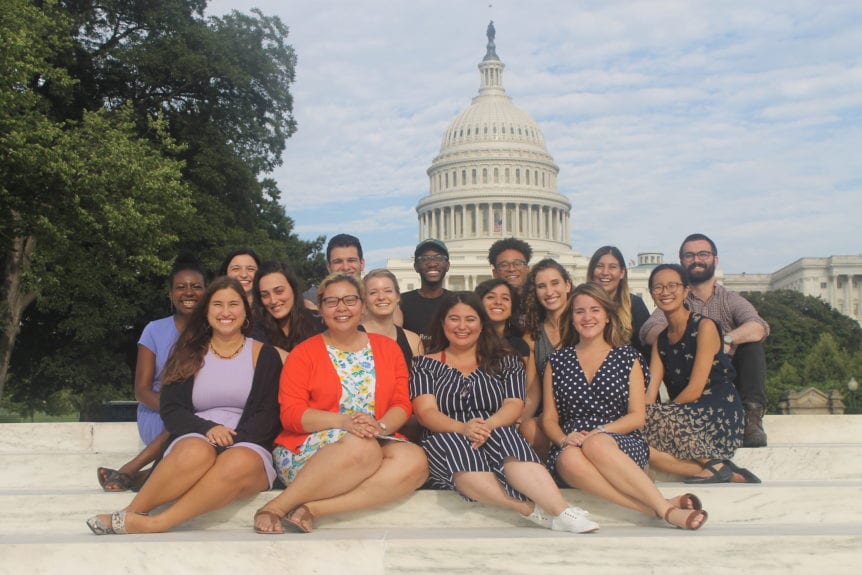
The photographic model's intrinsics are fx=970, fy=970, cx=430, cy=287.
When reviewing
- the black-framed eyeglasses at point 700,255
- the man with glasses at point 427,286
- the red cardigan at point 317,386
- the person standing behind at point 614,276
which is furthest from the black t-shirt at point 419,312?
the red cardigan at point 317,386

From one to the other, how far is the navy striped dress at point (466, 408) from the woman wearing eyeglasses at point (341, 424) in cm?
12

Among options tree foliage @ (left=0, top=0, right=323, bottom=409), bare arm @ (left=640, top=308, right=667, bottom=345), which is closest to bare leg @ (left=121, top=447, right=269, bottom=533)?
bare arm @ (left=640, top=308, right=667, bottom=345)

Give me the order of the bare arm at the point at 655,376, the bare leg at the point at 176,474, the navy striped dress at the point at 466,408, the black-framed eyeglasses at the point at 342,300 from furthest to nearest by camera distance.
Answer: the bare arm at the point at 655,376
the black-framed eyeglasses at the point at 342,300
the navy striped dress at the point at 466,408
the bare leg at the point at 176,474

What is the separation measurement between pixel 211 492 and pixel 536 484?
1.69 metres

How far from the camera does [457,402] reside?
5.70 metres

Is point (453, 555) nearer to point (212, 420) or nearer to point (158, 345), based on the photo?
point (212, 420)

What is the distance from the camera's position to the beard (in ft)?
24.1

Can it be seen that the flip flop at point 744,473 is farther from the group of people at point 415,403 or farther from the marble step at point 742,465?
the marble step at point 742,465

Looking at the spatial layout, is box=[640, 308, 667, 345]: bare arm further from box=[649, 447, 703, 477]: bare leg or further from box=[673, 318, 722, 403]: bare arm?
box=[649, 447, 703, 477]: bare leg

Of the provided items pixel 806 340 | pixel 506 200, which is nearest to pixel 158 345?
pixel 806 340

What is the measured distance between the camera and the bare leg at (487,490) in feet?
17.0

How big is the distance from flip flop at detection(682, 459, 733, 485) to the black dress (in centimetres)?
5

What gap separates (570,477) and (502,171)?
84271mm

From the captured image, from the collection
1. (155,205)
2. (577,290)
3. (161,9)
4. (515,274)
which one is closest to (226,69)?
(161,9)
